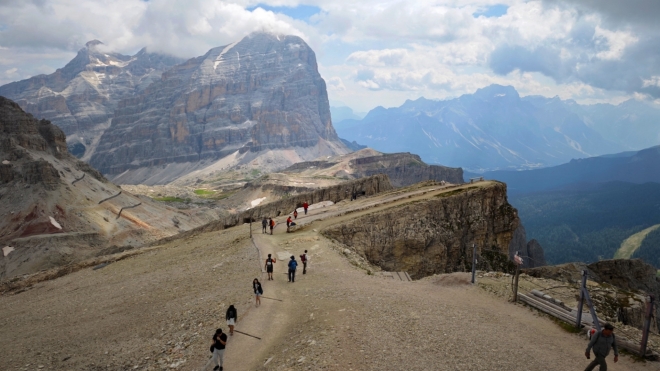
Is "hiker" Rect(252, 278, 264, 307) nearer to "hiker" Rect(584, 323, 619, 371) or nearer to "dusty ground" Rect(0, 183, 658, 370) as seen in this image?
"dusty ground" Rect(0, 183, 658, 370)

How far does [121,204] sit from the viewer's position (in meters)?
92.2

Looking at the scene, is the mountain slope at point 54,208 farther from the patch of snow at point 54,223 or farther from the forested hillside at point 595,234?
the forested hillside at point 595,234

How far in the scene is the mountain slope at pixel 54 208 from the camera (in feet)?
209

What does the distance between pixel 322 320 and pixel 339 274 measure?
768cm

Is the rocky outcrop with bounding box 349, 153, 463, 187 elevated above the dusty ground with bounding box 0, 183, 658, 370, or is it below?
above

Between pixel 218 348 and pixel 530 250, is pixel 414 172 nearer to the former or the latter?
pixel 530 250

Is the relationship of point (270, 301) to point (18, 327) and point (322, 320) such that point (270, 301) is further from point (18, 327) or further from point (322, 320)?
point (18, 327)

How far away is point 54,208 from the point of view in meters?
74.2

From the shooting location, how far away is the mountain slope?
6362cm

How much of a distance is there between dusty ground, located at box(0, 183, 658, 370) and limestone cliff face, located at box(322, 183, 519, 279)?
4.72m

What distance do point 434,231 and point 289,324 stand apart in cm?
2196

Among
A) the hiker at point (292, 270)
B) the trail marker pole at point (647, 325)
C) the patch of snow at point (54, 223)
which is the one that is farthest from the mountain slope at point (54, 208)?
the trail marker pole at point (647, 325)

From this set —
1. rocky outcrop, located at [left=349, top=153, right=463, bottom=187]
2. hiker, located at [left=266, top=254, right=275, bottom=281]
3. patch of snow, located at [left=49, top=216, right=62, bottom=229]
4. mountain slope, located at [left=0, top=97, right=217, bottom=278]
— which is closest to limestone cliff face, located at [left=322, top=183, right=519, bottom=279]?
hiker, located at [left=266, top=254, right=275, bottom=281]

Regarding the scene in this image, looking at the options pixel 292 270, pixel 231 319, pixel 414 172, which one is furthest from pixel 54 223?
pixel 414 172
